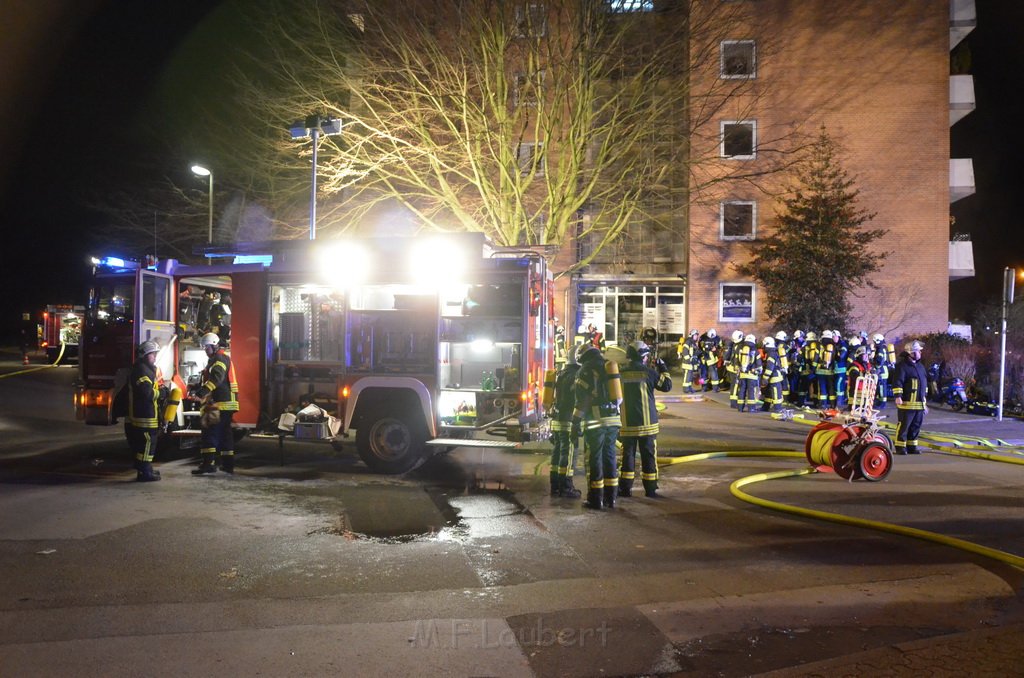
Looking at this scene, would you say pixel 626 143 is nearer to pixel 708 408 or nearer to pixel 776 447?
pixel 708 408

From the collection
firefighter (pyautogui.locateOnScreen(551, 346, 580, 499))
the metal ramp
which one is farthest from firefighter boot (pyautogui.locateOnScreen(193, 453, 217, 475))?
firefighter (pyautogui.locateOnScreen(551, 346, 580, 499))

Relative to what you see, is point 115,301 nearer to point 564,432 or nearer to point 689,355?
point 564,432

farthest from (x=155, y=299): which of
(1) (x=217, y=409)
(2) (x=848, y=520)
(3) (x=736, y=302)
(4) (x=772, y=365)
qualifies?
(3) (x=736, y=302)

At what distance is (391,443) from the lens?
381 inches

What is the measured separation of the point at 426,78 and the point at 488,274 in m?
9.30

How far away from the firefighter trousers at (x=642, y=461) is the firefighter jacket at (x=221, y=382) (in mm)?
4651

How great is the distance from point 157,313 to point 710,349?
1294 cm

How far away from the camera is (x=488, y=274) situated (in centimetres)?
929

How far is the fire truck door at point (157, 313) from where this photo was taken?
10.2 m

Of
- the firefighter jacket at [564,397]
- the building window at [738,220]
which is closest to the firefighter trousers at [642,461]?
the firefighter jacket at [564,397]

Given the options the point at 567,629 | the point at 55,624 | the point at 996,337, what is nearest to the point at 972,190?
the point at 996,337

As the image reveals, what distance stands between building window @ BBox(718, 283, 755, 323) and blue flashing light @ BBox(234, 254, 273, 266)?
17.2 meters

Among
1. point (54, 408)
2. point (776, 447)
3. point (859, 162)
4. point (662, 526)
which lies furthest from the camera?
point (859, 162)

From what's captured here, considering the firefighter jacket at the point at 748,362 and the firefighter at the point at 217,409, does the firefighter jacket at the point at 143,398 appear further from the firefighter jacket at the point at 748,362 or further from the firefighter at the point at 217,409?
the firefighter jacket at the point at 748,362
